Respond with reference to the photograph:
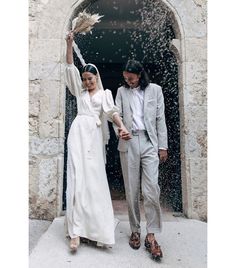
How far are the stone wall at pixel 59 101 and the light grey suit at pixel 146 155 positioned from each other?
31.2 inches

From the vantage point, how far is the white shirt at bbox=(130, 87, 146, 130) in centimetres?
275

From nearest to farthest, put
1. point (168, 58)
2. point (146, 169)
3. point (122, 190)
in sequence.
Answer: point (146, 169), point (168, 58), point (122, 190)

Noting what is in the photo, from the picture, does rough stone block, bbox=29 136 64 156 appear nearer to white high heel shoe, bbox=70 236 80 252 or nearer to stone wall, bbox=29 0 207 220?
stone wall, bbox=29 0 207 220

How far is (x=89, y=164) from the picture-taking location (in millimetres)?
2672

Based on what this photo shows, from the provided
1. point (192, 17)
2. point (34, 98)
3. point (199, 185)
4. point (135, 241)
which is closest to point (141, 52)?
point (192, 17)

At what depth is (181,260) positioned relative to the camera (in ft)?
8.36

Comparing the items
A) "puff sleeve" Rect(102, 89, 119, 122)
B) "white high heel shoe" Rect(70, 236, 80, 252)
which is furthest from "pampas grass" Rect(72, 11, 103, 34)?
"white high heel shoe" Rect(70, 236, 80, 252)

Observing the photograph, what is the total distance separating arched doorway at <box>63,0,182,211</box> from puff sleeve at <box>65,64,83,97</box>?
955mm

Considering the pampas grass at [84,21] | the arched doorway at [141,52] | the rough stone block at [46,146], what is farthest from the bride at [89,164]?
the arched doorway at [141,52]

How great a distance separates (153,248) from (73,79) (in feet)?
4.07

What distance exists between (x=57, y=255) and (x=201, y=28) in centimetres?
228

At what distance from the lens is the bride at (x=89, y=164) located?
263 centimetres

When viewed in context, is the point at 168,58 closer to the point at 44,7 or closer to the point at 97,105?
the point at 44,7

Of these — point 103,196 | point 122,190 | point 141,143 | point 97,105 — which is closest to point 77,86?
point 97,105
